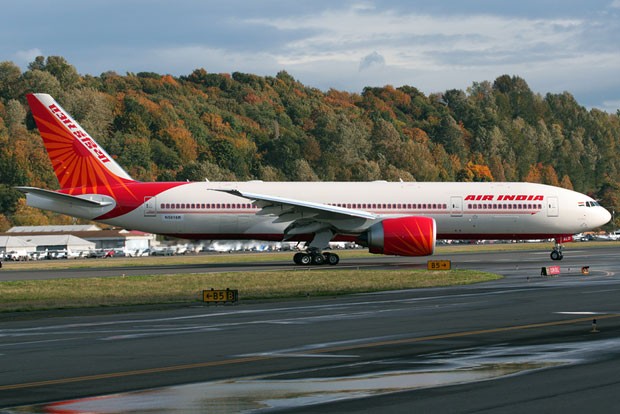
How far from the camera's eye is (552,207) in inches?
2126

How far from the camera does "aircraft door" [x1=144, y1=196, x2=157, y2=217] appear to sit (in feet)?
168

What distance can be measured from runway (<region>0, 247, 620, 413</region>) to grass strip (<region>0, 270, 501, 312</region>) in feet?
14.5

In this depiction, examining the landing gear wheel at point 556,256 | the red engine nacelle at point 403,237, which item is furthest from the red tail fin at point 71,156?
the landing gear wheel at point 556,256

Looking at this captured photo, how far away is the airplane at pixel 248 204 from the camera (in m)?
50.7

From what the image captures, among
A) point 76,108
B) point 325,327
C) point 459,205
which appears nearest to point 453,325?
point 325,327

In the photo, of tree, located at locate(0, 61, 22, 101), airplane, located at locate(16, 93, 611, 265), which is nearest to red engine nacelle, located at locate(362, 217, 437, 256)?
airplane, located at locate(16, 93, 611, 265)

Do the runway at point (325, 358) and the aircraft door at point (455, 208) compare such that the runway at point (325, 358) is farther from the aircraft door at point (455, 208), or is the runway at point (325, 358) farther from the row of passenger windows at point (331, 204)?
the aircraft door at point (455, 208)

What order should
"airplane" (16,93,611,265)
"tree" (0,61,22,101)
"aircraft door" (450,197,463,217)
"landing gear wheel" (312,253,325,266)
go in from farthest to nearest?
"tree" (0,61,22,101)
"aircraft door" (450,197,463,217)
"landing gear wheel" (312,253,325,266)
"airplane" (16,93,611,265)

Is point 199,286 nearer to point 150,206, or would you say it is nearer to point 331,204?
point 150,206

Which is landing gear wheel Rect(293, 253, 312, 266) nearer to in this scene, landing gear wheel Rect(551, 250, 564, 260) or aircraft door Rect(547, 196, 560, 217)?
aircraft door Rect(547, 196, 560, 217)

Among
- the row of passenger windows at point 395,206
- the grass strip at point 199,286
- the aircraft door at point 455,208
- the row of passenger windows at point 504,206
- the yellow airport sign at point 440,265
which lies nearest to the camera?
the grass strip at point 199,286

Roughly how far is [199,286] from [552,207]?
24.9 meters

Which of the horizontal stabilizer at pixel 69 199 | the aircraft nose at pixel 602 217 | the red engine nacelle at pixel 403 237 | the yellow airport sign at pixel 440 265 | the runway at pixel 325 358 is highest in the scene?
the horizontal stabilizer at pixel 69 199

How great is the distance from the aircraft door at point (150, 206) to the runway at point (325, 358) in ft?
79.0
